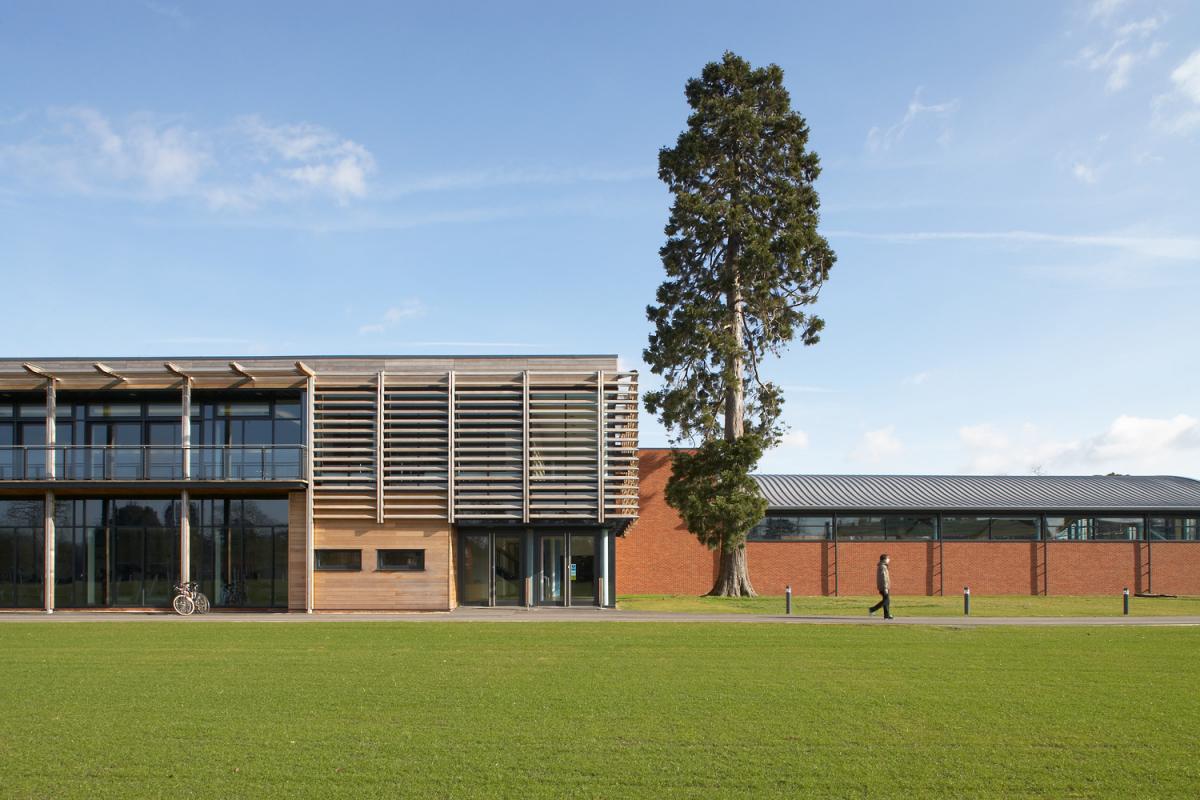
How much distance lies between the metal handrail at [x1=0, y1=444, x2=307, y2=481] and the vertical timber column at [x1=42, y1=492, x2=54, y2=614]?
76cm

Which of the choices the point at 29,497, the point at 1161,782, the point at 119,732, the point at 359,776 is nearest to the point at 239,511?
the point at 29,497

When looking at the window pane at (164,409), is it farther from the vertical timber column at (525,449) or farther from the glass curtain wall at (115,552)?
the vertical timber column at (525,449)

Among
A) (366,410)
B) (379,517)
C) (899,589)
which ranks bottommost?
(899,589)

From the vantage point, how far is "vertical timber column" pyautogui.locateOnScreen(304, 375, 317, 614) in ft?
100

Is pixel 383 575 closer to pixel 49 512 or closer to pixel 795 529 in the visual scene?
pixel 49 512

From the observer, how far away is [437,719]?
12.5m

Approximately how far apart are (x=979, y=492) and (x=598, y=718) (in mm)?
36696

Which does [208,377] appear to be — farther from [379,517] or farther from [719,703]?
[719,703]

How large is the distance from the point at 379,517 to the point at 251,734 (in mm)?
19395

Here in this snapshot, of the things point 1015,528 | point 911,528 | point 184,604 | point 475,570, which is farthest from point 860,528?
point 184,604

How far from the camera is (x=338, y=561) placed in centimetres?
3112

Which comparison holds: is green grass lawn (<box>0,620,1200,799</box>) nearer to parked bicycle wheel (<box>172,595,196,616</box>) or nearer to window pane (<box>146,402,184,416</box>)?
parked bicycle wheel (<box>172,595,196,616</box>)

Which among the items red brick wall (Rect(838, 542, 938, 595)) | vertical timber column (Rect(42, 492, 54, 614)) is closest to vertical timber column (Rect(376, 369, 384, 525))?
vertical timber column (Rect(42, 492, 54, 614))

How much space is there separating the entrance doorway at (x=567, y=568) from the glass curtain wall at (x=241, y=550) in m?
7.21
